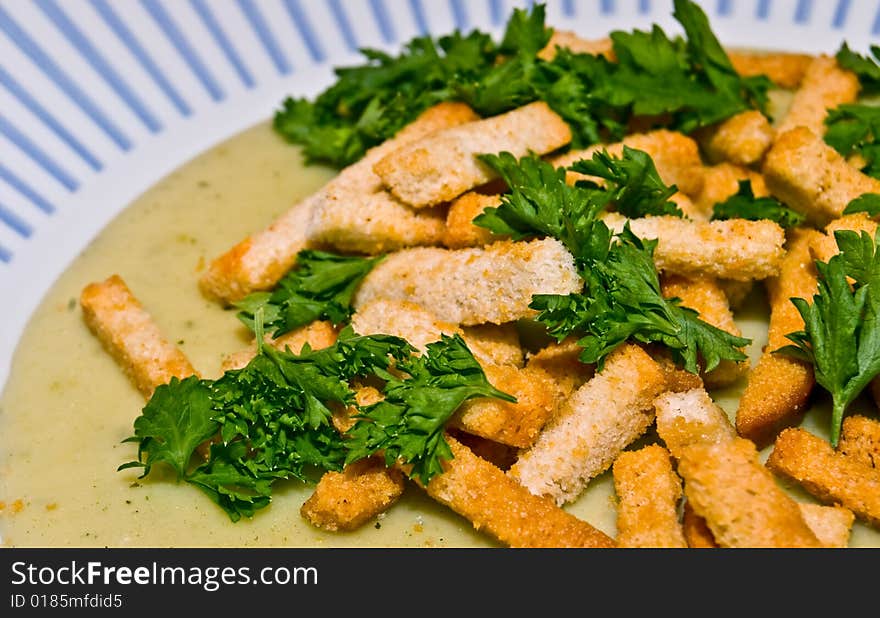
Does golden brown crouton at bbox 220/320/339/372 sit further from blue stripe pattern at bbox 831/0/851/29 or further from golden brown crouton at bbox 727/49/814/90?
blue stripe pattern at bbox 831/0/851/29

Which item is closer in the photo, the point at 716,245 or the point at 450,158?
the point at 716,245

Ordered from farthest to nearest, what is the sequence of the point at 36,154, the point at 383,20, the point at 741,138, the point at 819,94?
the point at 383,20 → the point at 36,154 → the point at 819,94 → the point at 741,138

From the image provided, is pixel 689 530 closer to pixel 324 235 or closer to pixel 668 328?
pixel 668 328

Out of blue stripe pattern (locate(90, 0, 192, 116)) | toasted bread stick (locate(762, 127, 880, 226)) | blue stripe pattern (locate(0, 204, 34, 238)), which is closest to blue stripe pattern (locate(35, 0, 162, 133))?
blue stripe pattern (locate(90, 0, 192, 116))

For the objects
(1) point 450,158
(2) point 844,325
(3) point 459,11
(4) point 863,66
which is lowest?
(4) point 863,66

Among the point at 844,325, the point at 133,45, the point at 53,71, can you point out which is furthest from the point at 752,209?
the point at 53,71

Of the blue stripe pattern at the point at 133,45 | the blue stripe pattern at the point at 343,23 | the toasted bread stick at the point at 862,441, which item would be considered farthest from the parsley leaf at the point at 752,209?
the blue stripe pattern at the point at 133,45

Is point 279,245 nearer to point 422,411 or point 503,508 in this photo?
point 422,411
